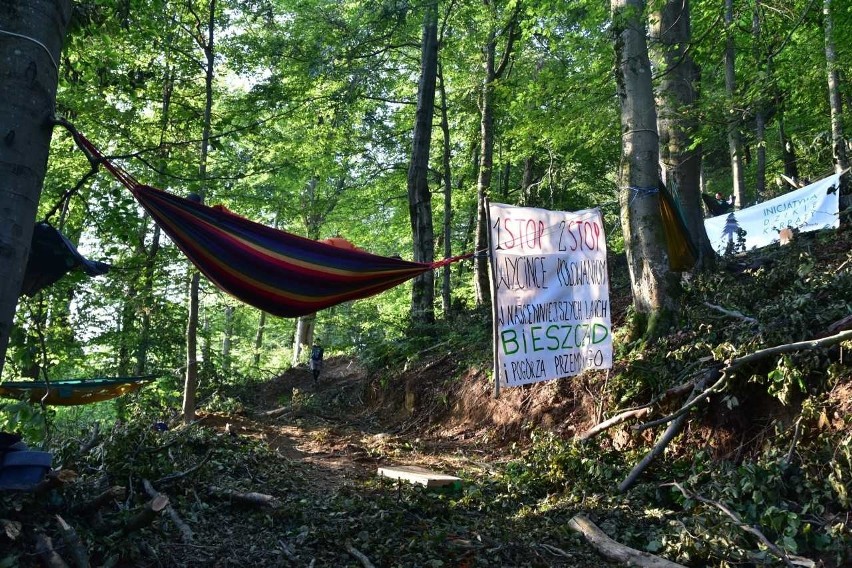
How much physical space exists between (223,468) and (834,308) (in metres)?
4.51

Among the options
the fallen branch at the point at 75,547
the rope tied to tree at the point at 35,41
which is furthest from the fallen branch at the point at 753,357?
the rope tied to tree at the point at 35,41

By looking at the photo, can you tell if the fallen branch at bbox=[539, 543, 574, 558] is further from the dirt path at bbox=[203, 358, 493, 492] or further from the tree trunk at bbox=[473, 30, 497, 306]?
the tree trunk at bbox=[473, 30, 497, 306]

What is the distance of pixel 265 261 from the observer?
405cm

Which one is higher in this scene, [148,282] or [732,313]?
[148,282]

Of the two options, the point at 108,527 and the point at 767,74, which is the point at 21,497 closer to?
the point at 108,527

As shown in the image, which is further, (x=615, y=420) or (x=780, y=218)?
(x=780, y=218)

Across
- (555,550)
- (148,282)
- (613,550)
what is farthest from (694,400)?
(148,282)

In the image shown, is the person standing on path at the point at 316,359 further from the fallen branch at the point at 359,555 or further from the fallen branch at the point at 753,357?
the fallen branch at the point at 359,555

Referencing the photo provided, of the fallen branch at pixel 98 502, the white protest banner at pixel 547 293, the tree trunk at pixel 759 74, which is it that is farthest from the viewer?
the tree trunk at pixel 759 74

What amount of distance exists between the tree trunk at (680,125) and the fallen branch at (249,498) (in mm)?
5240

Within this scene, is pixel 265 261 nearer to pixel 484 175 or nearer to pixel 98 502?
pixel 98 502

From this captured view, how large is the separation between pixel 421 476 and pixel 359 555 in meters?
1.58

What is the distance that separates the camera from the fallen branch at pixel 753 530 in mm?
2965

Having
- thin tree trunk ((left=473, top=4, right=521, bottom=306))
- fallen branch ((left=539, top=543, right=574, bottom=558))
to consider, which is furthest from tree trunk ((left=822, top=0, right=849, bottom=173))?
fallen branch ((left=539, top=543, right=574, bottom=558))
